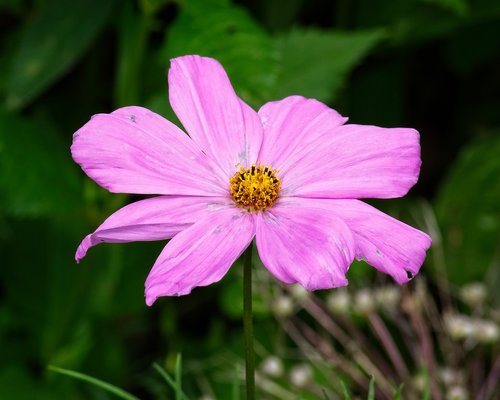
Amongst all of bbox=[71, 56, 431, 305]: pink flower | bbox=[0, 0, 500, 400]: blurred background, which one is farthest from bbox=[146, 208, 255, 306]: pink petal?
bbox=[0, 0, 500, 400]: blurred background

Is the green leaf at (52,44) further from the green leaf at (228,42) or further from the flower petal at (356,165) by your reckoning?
the flower petal at (356,165)

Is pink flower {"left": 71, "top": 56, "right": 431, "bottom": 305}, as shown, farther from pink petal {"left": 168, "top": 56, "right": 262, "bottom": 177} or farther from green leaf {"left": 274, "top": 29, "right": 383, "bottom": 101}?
green leaf {"left": 274, "top": 29, "right": 383, "bottom": 101}

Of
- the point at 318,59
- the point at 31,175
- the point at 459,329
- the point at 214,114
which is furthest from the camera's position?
the point at 318,59

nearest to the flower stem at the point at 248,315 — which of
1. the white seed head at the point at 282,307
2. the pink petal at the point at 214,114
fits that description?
the pink petal at the point at 214,114

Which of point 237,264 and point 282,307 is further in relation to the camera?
point 237,264

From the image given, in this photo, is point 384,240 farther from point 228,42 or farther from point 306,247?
point 228,42

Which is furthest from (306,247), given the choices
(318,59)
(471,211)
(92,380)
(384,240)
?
(471,211)
